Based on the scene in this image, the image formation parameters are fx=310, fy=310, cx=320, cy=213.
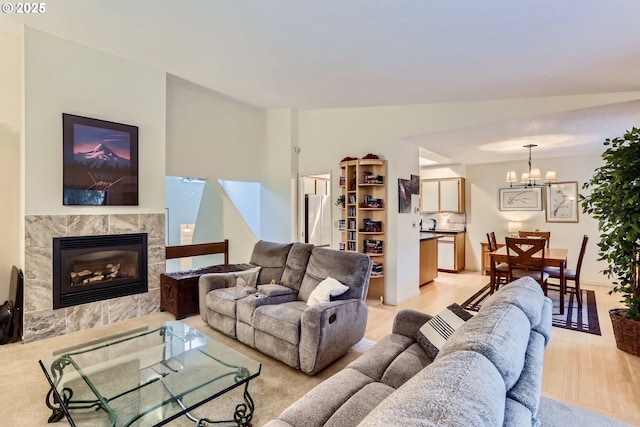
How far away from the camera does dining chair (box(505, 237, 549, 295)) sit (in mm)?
3977

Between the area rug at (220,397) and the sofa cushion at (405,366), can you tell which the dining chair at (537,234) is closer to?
the area rug at (220,397)

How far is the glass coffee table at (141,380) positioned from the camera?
170 centimetres

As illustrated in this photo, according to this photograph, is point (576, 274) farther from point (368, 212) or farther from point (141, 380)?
point (141, 380)

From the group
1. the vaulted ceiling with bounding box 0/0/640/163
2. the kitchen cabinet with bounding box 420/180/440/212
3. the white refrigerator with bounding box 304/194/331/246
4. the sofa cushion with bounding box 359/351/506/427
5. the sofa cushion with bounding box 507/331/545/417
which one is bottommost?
the sofa cushion with bounding box 507/331/545/417

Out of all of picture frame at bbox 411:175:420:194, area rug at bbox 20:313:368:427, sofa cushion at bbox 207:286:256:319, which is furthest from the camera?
picture frame at bbox 411:175:420:194

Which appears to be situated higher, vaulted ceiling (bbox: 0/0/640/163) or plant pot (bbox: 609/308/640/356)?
vaulted ceiling (bbox: 0/0/640/163)

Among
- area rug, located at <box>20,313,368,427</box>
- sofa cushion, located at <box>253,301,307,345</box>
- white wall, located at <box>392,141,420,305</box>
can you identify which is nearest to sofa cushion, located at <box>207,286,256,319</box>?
area rug, located at <box>20,313,368,427</box>

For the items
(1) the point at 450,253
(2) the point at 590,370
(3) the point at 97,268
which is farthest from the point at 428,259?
(3) the point at 97,268

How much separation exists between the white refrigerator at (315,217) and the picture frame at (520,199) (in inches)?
153

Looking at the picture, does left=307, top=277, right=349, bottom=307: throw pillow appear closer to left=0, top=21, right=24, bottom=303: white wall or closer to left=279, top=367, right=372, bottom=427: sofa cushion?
left=279, top=367, right=372, bottom=427: sofa cushion

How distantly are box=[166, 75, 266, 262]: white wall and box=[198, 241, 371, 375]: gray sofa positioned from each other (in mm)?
1884

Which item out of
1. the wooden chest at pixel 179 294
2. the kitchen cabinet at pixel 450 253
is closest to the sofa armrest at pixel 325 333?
the wooden chest at pixel 179 294

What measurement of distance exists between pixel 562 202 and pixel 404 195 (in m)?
3.72

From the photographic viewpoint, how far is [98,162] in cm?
359
